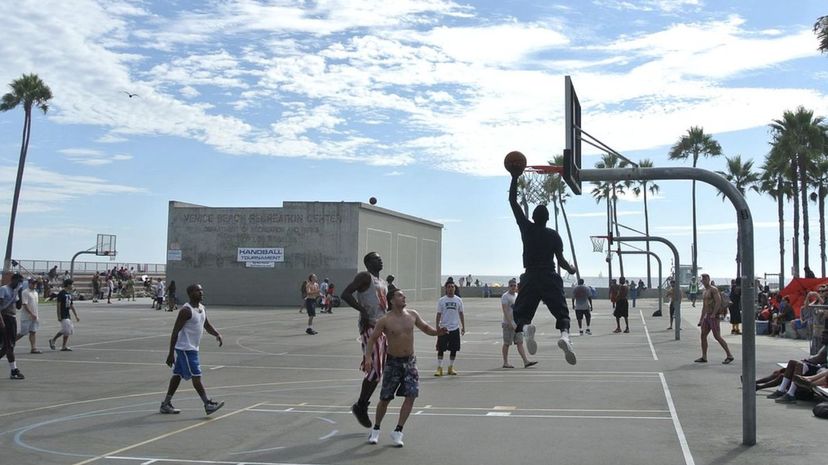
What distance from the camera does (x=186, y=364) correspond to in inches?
417

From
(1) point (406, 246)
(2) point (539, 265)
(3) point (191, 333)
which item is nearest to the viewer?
(2) point (539, 265)

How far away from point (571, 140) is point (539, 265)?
82.9 inches

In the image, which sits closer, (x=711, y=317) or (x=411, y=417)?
(x=411, y=417)

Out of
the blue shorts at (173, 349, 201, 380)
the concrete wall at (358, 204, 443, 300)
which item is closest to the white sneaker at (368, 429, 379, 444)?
the blue shorts at (173, 349, 201, 380)

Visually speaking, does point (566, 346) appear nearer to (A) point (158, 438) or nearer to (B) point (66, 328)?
(A) point (158, 438)

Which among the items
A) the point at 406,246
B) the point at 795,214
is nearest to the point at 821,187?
the point at 795,214

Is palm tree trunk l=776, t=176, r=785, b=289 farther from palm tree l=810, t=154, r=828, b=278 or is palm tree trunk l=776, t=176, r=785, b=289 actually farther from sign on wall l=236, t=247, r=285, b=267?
sign on wall l=236, t=247, r=285, b=267

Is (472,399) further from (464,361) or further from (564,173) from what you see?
(464,361)

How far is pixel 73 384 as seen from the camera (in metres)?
13.5

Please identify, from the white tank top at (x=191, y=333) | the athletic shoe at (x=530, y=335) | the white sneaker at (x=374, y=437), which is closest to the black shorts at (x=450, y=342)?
the white tank top at (x=191, y=333)

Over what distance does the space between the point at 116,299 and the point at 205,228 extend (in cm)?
928

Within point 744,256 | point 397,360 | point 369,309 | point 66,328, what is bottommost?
point 66,328

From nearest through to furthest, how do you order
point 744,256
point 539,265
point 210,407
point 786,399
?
1. point 539,265
2. point 744,256
3. point 210,407
4. point 786,399

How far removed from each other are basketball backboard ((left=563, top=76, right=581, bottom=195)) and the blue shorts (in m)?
5.34
